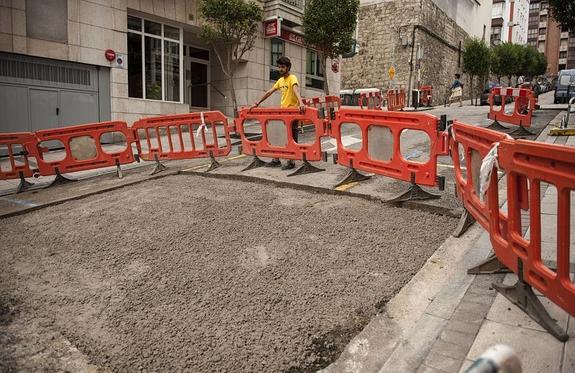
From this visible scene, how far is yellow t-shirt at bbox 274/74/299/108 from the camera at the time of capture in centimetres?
764

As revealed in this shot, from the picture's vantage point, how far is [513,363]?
1021 millimetres

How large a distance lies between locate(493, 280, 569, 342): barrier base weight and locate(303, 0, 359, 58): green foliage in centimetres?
1664

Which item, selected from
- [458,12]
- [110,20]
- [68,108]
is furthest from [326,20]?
[458,12]

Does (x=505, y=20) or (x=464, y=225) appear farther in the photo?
(x=505, y=20)

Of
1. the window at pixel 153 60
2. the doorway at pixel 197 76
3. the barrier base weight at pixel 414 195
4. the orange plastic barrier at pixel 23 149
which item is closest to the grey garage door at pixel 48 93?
the window at pixel 153 60

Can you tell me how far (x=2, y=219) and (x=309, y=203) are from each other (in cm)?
412

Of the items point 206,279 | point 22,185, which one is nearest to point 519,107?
point 206,279

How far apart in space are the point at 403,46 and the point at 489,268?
106 ft

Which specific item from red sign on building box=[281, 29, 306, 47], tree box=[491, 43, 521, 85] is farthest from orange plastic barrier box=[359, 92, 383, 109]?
tree box=[491, 43, 521, 85]

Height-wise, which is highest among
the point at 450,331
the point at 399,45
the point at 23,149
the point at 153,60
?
the point at 399,45

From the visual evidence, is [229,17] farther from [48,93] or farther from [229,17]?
[48,93]

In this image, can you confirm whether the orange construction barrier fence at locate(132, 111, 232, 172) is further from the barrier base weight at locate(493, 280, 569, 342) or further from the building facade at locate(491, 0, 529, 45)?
the building facade at locate(491, 0, 529, 45)

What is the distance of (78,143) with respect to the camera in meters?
8.69

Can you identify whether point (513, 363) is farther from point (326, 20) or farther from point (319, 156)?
point (326, 20)
